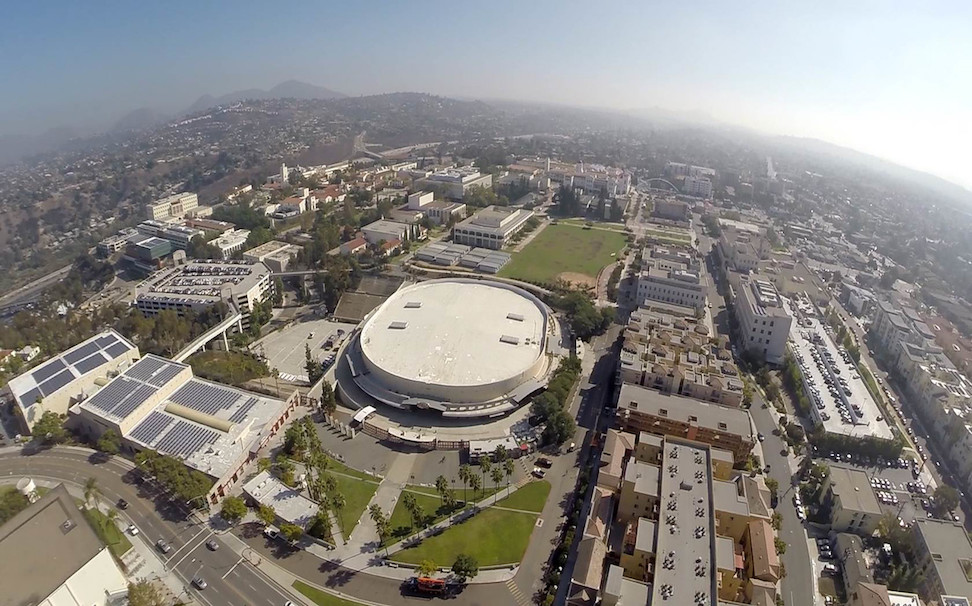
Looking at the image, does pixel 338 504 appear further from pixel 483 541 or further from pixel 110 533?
pixel 110 533

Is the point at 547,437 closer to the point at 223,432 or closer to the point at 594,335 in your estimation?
the point at 594,335

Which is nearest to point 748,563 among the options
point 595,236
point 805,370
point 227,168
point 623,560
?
point 623,560

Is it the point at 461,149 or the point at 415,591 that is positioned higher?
the point at 461,149

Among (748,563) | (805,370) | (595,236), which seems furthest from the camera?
(595,236)

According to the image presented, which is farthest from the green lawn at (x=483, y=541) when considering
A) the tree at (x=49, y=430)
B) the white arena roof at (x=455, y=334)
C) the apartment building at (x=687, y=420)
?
the tree at (x=49, y=430)

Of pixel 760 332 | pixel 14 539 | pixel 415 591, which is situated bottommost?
pixel 415 591

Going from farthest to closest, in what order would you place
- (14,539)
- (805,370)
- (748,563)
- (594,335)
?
(594,335)
(805,370)
(748,563)
(14,539)

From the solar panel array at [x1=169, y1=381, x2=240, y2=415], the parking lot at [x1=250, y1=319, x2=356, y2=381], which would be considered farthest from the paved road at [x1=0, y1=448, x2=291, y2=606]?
the parking lot at [x1=250, y1=319, x2=356, y2=381]
